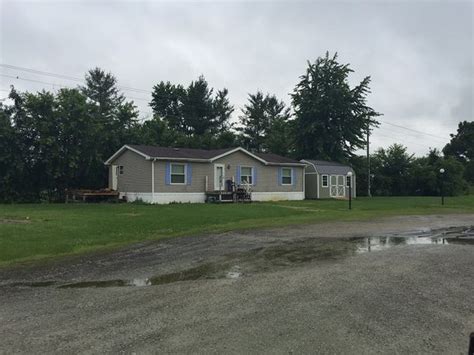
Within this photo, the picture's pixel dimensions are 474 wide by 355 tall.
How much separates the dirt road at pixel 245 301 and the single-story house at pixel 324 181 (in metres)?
23.6

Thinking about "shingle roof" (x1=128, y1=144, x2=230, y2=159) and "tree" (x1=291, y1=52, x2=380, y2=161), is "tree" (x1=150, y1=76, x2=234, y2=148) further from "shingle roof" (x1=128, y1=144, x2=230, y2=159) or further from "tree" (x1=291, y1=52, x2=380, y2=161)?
"shingle roof" (x1=128, y1=144, x2=230, y2=159)

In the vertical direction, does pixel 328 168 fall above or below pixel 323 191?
above

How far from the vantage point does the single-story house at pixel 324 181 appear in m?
33.6

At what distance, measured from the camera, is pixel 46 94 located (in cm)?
2769

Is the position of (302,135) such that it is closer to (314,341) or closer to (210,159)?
(210,159)

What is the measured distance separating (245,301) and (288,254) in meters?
3.67

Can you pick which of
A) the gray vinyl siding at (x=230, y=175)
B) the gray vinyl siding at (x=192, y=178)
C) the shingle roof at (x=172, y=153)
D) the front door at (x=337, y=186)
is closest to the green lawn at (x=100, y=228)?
the gray vinyl siding at (x=192, y=178)

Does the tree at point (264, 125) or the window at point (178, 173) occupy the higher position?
the tree at point (264, 125)

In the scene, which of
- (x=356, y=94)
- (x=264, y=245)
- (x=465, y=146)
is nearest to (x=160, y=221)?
(x=264, y=245)

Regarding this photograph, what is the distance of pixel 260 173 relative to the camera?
2927 cm

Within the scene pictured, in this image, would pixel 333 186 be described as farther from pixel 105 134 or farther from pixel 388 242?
pixel 388 242

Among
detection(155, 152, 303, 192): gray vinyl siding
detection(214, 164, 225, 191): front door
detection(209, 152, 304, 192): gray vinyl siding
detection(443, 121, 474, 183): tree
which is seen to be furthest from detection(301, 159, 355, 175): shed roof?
detection(443, 121, 474, 183): tree

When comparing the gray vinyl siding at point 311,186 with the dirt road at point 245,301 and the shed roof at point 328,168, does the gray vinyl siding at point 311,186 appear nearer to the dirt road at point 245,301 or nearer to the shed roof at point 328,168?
the shed roof at point 328,168

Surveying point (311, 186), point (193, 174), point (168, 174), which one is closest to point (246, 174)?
point (193, 174)
